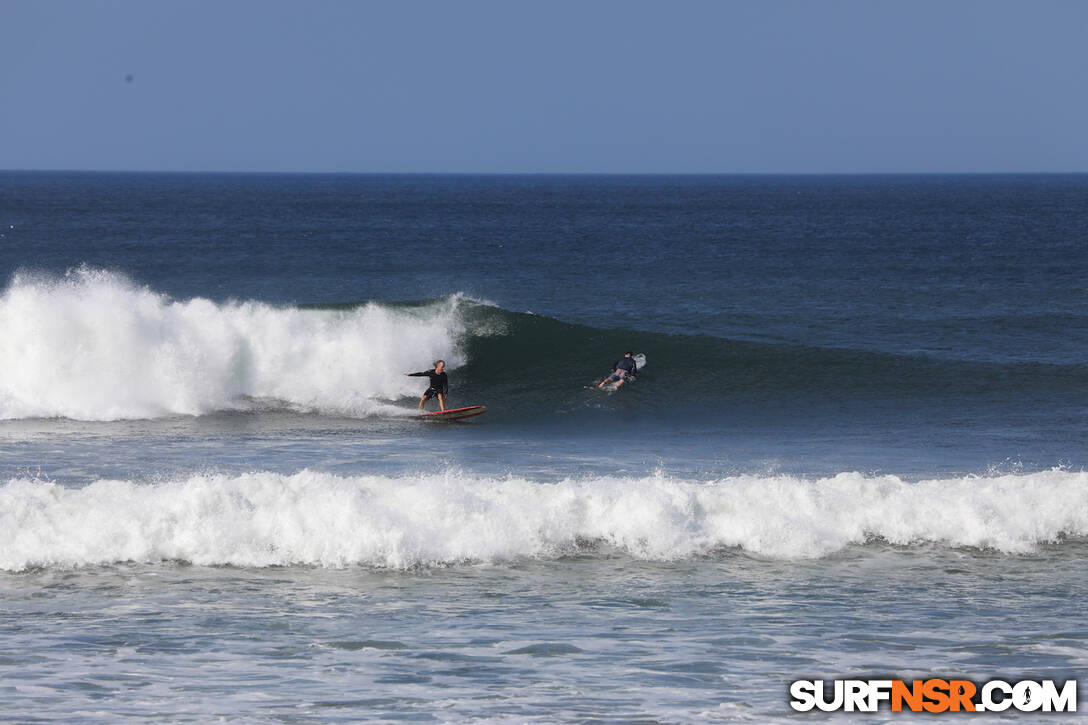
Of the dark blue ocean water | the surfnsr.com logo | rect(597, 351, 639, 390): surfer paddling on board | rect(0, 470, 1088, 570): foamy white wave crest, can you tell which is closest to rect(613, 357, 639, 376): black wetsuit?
rect(597, 351, 639, 390): surfer paddling on board

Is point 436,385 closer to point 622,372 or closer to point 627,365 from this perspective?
point 622,372

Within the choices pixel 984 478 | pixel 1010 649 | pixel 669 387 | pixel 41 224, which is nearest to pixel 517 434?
pixel 669 387

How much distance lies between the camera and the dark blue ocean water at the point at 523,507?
8.98 meters

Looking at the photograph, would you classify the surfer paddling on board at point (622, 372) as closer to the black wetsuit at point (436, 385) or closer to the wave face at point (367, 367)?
the wave face at point (367, 367)

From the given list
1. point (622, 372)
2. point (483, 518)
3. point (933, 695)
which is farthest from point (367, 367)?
point (933, 695)

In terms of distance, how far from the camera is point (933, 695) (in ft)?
27.7

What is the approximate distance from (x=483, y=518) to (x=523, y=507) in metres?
0.55

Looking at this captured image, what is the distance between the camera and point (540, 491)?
13.6 m

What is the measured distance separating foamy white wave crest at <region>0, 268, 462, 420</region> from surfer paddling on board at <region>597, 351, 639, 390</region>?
3.89m

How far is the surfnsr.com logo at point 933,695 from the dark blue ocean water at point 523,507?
8.9 inches

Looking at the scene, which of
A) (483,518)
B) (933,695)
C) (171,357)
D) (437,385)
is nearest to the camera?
(933,695)

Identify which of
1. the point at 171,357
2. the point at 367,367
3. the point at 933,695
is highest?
the point at 171,357

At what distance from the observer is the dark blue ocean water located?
29.5ft

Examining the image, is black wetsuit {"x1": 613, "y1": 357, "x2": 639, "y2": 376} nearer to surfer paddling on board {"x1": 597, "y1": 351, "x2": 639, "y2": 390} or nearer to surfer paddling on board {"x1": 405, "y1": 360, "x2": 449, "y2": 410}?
surfer paddling on board {"x1": 597, "y1": 351, "x2": 639, "y2": 390}
